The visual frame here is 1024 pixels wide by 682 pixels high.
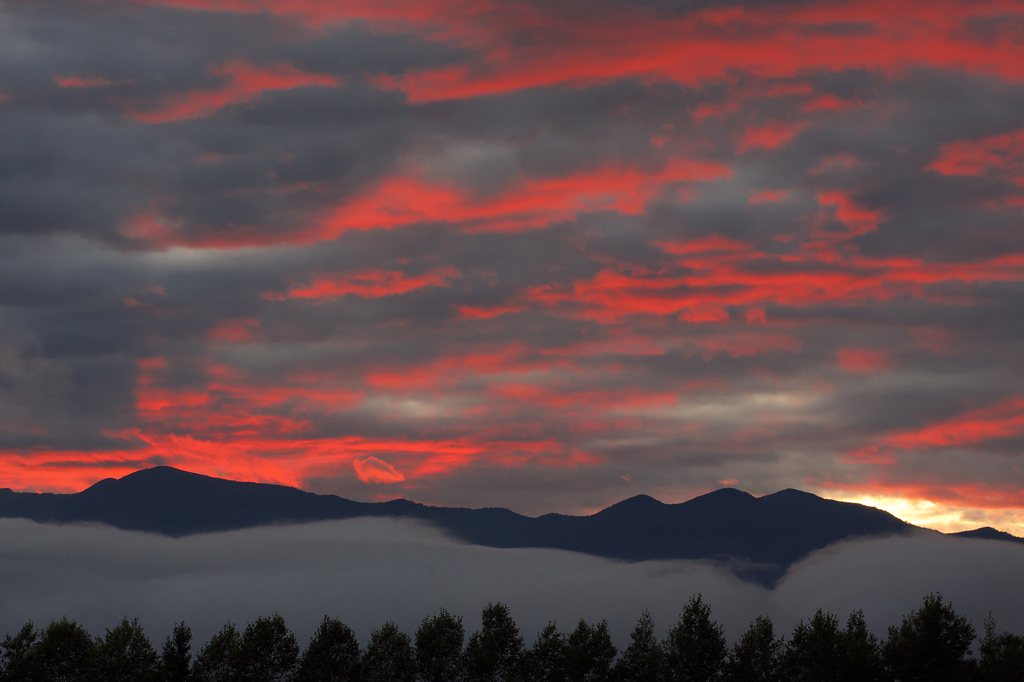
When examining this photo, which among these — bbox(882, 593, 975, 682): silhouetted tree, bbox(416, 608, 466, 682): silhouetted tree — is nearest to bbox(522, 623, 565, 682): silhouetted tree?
bbox(416, 608, 466, 682): silhouetted tree

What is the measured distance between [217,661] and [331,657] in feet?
64.1

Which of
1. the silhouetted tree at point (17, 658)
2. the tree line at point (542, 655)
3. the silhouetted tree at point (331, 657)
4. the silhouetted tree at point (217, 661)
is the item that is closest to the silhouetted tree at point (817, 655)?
the tree line at point (542, 655)

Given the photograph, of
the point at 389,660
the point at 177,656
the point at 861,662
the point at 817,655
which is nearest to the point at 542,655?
the point at 389,660

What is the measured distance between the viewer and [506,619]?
18512 cm

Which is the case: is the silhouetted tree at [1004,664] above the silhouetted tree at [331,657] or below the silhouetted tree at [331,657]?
above

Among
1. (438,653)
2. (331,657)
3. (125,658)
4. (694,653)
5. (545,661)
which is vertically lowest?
(125,658)

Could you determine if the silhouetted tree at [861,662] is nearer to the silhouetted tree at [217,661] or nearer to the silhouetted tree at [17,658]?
the silhouetted tree at [217,661]

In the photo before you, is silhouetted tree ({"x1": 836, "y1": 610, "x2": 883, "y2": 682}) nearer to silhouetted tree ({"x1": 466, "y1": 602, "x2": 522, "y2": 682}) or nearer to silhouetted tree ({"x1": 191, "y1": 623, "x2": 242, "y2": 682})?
silhouetted tree ({"x1": 466, "y1": 602, "x2": 522, "y2": 682})

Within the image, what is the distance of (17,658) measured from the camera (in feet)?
569

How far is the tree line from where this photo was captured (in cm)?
16538

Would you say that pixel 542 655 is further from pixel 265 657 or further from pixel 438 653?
pixel 265 657

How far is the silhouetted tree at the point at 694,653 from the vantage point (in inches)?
6693

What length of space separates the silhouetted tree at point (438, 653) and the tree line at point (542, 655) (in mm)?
182

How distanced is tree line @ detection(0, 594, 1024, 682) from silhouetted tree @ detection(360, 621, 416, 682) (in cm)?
17
